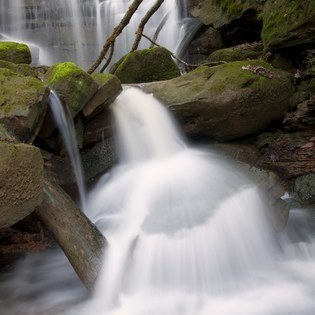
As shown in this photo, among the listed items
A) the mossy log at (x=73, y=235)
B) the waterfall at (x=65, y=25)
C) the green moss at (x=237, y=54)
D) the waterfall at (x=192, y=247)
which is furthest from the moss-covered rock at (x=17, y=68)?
the waterfall at (x=65, y=25)

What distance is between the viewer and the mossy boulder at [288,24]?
6598 mm

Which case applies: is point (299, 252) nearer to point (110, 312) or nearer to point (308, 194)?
point (308, 194)

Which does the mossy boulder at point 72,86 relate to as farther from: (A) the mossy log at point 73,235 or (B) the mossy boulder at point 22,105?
(A) the mossy log at point 73,235

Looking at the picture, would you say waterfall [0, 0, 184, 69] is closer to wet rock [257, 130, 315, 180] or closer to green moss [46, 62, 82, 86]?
wet rock [257, 130, 315, 180]

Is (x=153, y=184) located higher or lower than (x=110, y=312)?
higher

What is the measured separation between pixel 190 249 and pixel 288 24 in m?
4.74

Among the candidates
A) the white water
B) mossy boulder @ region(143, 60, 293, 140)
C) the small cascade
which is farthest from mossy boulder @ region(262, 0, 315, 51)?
the small cascade

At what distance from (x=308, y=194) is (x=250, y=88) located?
6.23ft

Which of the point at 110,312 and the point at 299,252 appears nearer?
the point at 110,312

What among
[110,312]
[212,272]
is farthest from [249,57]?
[110,312]

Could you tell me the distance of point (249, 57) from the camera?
29.3 ft

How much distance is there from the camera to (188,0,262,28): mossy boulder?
9613mm

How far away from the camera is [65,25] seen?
15.6 meters

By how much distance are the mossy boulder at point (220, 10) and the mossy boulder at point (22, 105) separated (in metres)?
6.77
